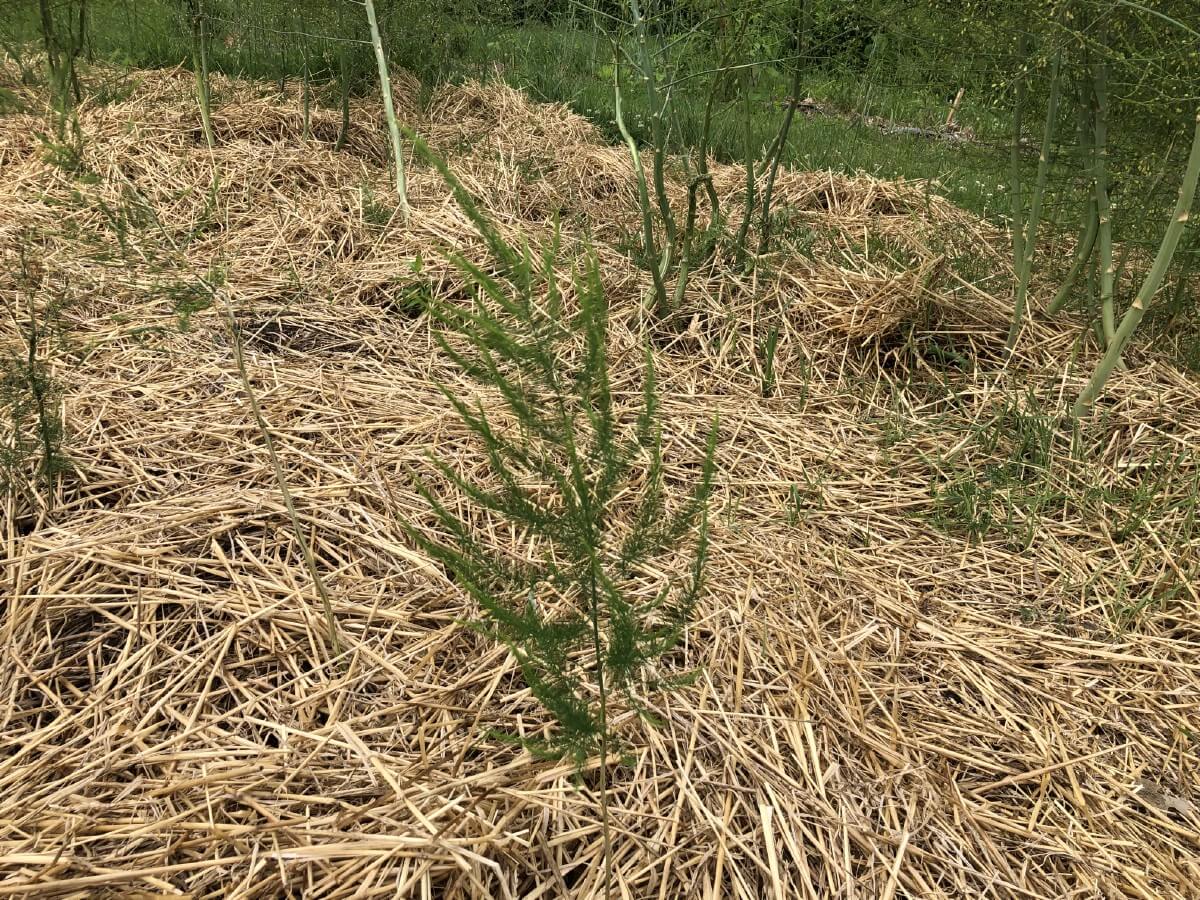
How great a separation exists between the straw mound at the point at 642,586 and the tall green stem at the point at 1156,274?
18cm

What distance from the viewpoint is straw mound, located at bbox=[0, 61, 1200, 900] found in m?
1.21

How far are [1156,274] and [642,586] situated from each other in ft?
5.18

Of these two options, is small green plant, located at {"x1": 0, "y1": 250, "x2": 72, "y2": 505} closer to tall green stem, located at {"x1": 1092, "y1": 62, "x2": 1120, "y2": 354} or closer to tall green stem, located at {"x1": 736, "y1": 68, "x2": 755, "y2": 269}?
tall green stem, located at {"x1": 736, "y1": 68, "x2": 755, "y2": 269}

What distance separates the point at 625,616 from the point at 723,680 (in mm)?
632

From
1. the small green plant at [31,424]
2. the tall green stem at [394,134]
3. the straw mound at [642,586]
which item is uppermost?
the tall green stem at [394,134]

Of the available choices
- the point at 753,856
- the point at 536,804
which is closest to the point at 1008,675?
the point at 753,856

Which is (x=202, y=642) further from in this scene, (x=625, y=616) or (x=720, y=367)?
(x=720, y=367)

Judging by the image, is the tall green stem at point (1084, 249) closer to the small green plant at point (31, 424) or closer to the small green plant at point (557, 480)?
the small green plant at point (557, 480)

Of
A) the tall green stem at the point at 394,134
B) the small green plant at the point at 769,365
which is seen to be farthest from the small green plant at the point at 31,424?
the small green plant at the point at 769,365

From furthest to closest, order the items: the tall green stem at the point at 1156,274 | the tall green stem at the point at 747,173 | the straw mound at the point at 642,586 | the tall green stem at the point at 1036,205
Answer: the tall green stem at the point at 747,173
the tall green stem at the point at 1036,205
the tall green stem at the point at 1156,274
the straw mound at the point at 642,586

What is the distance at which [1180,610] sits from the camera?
182 cm

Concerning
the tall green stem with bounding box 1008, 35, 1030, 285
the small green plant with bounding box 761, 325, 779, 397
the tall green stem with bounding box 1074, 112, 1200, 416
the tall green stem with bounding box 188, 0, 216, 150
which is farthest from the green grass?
the small green plant with bounding box 761, 325, 779, 397

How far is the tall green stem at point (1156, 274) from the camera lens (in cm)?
200

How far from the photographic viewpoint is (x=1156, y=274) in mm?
2119
